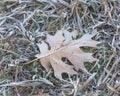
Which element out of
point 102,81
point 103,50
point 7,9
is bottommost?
point 102,81

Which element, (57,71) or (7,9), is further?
(7,9)

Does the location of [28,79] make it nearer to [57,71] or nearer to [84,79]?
[57,71]

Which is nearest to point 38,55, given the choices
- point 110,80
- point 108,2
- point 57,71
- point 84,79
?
point 57,71
